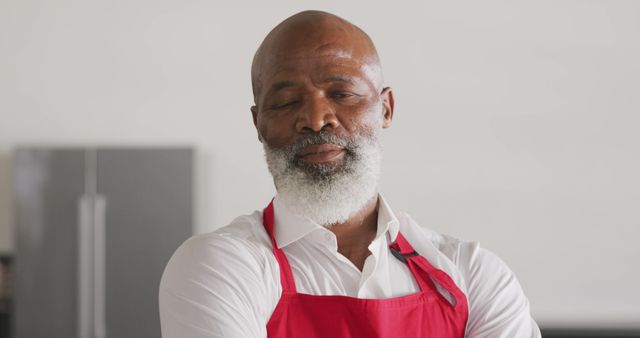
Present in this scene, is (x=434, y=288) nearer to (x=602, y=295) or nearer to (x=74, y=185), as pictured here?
(x=74, y=185)

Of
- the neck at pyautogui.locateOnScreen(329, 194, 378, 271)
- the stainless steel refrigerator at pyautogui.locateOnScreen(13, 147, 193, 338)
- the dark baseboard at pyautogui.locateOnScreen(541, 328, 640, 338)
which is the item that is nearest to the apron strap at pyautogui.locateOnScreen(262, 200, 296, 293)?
the neck at pyautogui.locateOnScreen(329, 194, 378, 271)

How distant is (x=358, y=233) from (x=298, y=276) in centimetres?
18

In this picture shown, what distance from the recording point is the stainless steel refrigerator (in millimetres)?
3830

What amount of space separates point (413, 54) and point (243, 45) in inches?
38.7

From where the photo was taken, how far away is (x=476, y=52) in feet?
14.4

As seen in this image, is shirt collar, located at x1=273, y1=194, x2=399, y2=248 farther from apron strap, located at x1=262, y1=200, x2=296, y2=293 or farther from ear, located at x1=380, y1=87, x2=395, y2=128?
ear, located at x1=380, y1=87, x2=395, y2=128

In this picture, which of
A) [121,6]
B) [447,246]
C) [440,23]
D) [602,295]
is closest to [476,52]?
[440,23]

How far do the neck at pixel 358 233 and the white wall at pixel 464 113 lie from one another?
2.98 metres

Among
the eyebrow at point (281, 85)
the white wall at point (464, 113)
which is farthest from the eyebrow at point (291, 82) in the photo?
the white wall at point (464, 113)

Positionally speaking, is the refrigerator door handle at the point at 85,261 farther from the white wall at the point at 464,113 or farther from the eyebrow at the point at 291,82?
the eyebrow at the point at 291,82

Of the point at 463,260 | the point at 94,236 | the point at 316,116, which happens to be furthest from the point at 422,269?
the point at 94,236

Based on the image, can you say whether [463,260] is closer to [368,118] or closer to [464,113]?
[368,118]

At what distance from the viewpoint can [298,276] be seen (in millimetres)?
1271

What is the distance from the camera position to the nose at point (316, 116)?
48.8 inches
